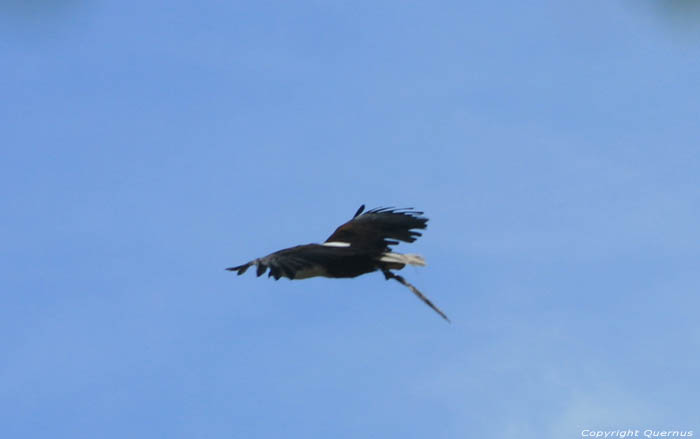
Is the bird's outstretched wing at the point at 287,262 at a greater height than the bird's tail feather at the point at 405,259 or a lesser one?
lesser

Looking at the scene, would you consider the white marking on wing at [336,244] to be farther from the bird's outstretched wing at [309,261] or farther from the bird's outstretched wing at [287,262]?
the bird's outstretched wing at [287,262]

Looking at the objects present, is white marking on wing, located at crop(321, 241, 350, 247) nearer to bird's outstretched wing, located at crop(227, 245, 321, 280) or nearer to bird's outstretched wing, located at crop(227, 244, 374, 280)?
bird's outstretched wing, located at crop(227, 244, 374, 280)

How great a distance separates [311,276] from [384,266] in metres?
2.21

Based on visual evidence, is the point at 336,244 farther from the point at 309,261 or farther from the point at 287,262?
the point at 287,262

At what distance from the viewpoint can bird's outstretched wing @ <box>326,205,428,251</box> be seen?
116 ft

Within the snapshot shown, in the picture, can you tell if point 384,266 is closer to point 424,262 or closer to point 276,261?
point 424,262

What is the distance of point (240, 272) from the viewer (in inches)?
1148

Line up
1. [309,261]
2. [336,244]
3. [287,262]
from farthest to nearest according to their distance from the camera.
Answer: [336,244], [309,261], [287,262]

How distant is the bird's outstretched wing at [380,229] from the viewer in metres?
35.2

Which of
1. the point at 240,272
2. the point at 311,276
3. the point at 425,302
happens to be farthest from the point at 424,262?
the point at 240,272

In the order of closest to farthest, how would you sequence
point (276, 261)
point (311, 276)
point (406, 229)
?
point (276, 261)
point (311, 276)
point (406, 229)

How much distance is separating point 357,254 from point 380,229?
373 cm

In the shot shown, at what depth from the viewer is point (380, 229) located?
118 feet

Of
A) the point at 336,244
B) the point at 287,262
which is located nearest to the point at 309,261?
the point at 287,262
